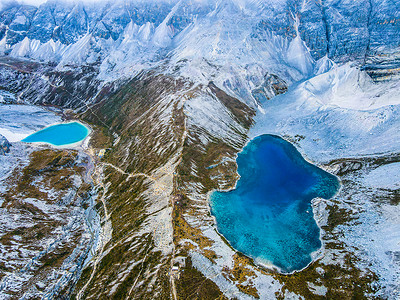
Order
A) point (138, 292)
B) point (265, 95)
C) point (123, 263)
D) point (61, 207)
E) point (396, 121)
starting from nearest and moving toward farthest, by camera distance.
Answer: point (138, 292) < point (123, 263) < point (61, 207) < point (396, 121) < point (265, 95)

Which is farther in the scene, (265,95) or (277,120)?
(265,95)

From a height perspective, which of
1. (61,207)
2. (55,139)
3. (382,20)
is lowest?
(382,20)

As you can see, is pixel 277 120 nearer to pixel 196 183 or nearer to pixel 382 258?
pixel 196 183

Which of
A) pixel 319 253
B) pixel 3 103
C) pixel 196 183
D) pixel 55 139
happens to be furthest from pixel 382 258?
pixel 3 103

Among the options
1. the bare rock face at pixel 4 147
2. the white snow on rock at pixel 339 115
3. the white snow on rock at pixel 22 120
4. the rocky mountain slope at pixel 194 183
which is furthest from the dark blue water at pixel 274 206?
the white snow on rock at pixel 22 120

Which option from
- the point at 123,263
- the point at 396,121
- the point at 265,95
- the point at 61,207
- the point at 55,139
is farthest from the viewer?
the point at 265,95

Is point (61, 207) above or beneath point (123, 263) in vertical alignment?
above

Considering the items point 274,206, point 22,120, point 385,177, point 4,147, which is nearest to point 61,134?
point 22,120

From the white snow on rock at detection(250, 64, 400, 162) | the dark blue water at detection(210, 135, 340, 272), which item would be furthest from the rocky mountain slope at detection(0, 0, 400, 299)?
the dark blue water at detection(210, 135, 340, 272)

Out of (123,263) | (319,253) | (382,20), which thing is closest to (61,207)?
(123,263)
